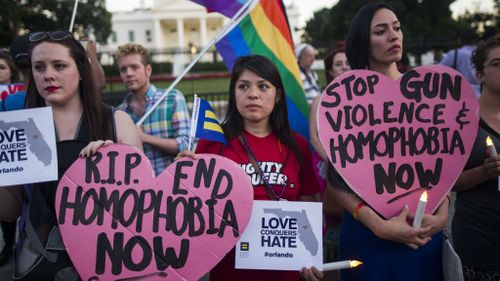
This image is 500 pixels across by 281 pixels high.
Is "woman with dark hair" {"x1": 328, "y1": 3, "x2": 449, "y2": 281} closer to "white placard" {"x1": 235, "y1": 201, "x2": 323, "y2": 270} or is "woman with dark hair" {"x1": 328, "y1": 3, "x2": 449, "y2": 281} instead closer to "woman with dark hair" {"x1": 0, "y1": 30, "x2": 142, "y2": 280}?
"white placard" {"x1": 235, "y1": 201, "x2": 323, "y2": 270}

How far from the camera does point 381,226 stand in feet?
5.98

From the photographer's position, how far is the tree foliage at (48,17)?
2234 cm

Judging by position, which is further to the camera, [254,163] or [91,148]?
[254,163]

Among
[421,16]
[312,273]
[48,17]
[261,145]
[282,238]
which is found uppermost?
[421,16]

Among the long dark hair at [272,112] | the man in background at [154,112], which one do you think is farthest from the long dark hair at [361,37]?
the man in background at [154,112]

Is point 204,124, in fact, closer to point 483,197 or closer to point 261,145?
point 261,145

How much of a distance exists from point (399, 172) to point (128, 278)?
3.79ft

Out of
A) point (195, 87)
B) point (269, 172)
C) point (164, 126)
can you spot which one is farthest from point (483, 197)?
point (195, 87)

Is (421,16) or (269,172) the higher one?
(421,16)

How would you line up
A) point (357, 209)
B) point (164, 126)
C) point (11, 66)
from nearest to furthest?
point (357, 209) → point (164, 126) → point (11, 66)

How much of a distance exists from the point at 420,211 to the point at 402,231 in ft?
0.41

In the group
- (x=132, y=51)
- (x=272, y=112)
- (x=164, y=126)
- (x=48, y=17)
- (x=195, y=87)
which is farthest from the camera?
(x=48, y=17)

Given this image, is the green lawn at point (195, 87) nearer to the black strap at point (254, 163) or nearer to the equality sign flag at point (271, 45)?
the equality sign flag at point (271, 45)

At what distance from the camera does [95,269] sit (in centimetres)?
178
